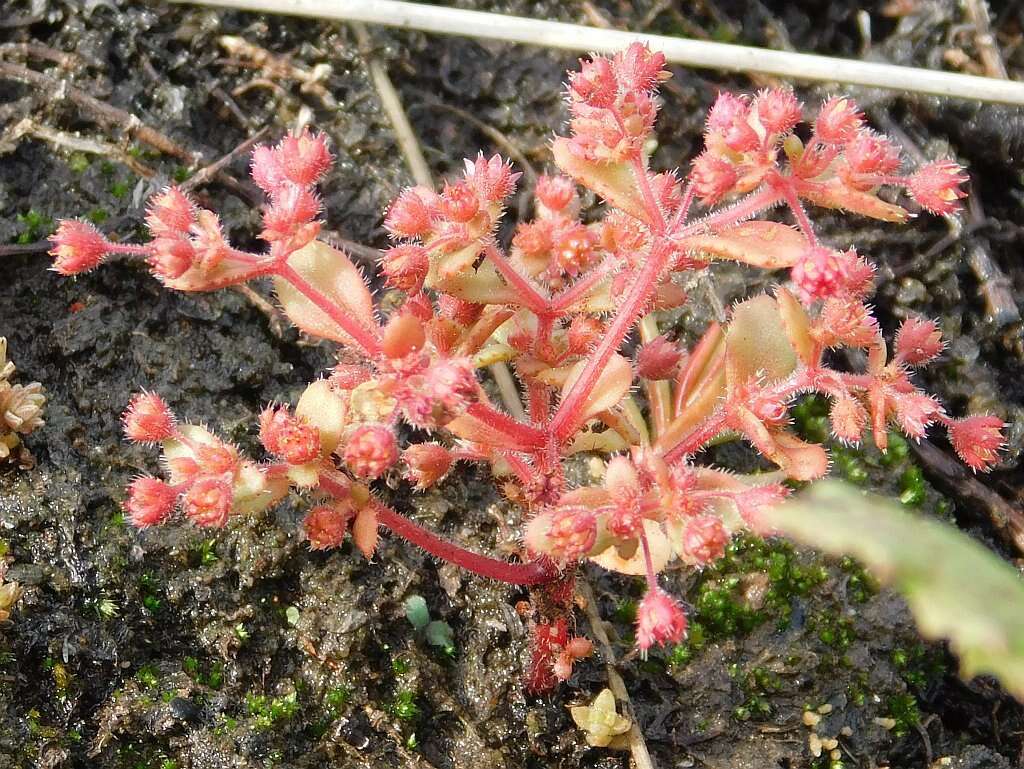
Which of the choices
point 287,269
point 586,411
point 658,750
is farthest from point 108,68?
point 658,750

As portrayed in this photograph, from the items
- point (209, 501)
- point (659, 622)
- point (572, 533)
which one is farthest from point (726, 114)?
point (209, 501)

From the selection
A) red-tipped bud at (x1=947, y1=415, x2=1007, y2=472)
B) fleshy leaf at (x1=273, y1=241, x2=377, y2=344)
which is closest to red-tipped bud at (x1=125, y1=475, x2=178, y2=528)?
fleshy leaf at (x1=273, y1=241, x2=377, y2=344)

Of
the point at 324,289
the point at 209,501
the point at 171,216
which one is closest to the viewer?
the point at 209,501

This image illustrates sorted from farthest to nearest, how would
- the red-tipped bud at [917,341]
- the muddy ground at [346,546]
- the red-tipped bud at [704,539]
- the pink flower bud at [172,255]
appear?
the muddy ground at [346,546]
the red-tipped bud at [917,341]
the pink flower bud at [172,255]
the red-tipped bud at [704,539]

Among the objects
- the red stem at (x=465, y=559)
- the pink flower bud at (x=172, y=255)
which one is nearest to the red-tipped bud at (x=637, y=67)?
the pink flower bud at (x=172, y=255)

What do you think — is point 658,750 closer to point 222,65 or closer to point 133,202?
point 133,202

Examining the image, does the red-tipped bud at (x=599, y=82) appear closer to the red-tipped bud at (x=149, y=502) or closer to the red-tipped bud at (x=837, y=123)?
the red-tipped bud at (x=837, y=123)

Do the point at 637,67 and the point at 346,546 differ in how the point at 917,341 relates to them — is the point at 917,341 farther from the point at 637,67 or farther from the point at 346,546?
the point at 346,546
